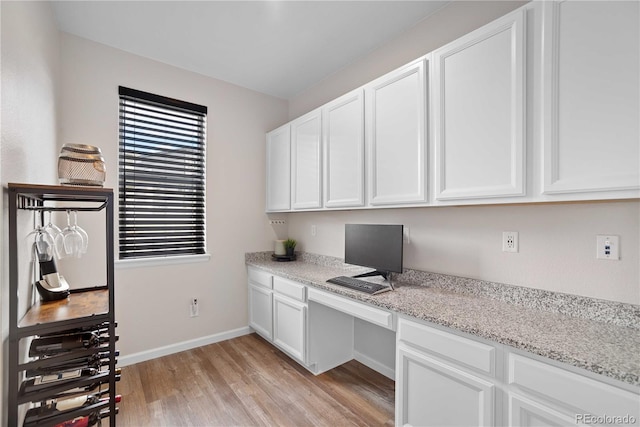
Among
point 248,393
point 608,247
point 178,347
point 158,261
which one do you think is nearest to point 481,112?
point 608,247

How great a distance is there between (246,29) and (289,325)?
98.1 inches

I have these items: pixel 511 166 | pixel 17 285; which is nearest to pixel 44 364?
pixel 17 285

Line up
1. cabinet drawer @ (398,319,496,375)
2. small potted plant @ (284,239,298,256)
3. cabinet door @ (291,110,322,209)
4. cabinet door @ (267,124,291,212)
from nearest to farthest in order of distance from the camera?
cabinet drawer @ (398,319,496,375) → cabinet door @ (291,110,322,209) → cabinet door @ (267,124,291,212) → small potted plant @ (284,239,298,256)

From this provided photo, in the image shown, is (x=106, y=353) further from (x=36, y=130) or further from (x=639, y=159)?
(x=639, y=159)

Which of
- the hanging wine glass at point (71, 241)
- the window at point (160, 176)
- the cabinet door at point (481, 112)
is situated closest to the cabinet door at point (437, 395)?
the cabinet door at point (481, 112)

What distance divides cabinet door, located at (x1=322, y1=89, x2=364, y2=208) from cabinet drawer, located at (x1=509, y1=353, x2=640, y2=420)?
4.65 ft

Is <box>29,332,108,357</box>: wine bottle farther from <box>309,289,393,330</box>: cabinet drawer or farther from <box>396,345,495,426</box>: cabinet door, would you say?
<box>396,345,495,426</box>: cabinet door

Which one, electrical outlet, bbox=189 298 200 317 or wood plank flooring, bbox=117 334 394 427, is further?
electrical outlet, bbox=189 298 200 317

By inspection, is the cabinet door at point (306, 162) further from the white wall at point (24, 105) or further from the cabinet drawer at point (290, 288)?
the white wall at point (24, 105)

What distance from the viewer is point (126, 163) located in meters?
2.69

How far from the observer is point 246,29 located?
2346mm

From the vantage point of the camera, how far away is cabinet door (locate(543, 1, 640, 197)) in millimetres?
1160

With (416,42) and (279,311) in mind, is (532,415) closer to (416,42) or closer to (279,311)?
(279,311)

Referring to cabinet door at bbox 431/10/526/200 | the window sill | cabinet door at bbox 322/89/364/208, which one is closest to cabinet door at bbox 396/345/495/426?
cabinet door at bbox 431/10/526/200
